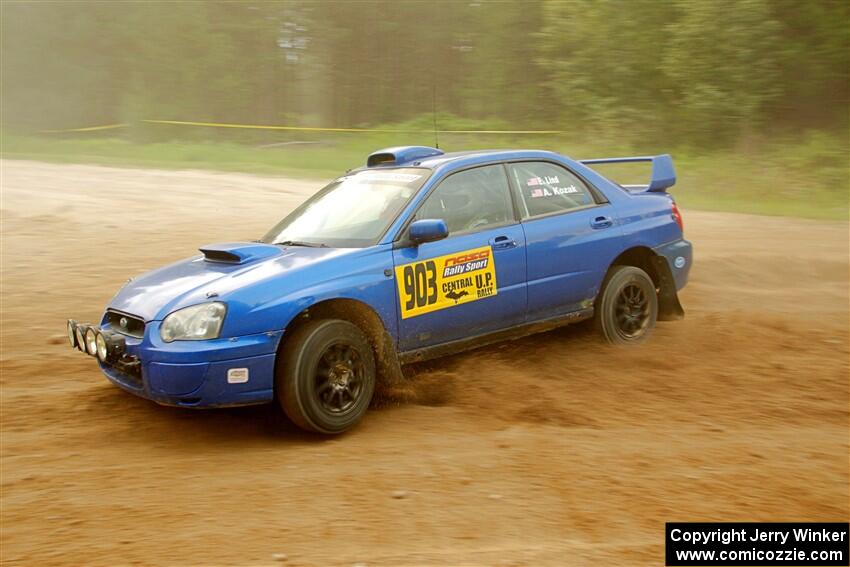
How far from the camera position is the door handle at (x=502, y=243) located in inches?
241

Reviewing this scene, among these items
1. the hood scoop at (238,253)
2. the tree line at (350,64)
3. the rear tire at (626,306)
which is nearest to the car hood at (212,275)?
the hood scoop at (238,253)

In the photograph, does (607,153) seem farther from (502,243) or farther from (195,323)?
(195,323)

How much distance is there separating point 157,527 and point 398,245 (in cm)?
239

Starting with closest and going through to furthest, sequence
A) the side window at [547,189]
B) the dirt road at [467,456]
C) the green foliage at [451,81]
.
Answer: the dirt road at [467,456] → the side window at [547,189] → the green foliage at [451,81]

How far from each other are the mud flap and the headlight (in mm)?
3794

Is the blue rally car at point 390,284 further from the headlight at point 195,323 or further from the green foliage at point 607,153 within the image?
the green foliage at point 607,153

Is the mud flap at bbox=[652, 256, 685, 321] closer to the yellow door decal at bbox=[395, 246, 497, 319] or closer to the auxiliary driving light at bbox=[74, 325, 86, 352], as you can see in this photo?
the yellow door decal at bbox=[395, 246, 497, 319]

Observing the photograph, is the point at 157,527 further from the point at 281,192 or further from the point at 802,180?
the point at 802,180

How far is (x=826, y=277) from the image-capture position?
999cm

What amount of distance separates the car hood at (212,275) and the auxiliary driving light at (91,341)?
217mm

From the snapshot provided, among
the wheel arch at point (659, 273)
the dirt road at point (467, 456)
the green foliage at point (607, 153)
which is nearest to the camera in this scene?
the dirt road at point (467, 456)

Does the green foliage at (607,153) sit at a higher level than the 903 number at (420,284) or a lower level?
higher

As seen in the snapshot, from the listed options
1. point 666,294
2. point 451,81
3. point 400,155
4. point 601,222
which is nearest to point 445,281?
point 400,155

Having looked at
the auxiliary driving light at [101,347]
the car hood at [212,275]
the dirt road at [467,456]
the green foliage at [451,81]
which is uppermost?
the green foliage at [451,81]
